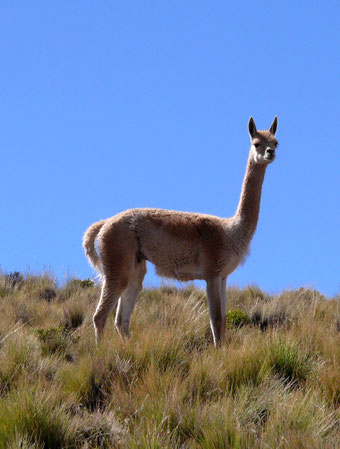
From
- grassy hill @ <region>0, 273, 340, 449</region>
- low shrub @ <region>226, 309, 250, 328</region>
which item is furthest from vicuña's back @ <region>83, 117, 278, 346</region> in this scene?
low shrub @ <region>226, 309, 250, 328</region>

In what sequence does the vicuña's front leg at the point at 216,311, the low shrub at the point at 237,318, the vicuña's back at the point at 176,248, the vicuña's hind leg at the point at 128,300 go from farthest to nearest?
the low shrub at the point at 237,318 → the vicuña's hind leg at the point at 128,300 → the vicuña's back at the point at 176,248 → the vicuña's front leg at the point at 216,311

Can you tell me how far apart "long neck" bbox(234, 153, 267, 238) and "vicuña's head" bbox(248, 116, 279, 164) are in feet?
0.51

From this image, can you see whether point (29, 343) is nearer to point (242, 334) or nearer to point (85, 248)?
point (85, 248)

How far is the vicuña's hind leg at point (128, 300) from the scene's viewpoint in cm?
851

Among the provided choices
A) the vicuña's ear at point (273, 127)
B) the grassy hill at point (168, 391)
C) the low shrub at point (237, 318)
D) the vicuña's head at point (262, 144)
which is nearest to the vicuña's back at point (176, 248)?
the vicuña's head at point (262, 144)

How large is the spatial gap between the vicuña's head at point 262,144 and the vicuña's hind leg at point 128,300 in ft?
6.95

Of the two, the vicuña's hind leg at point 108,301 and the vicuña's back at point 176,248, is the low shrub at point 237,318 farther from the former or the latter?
the vicuña's hind leg at point 108,301

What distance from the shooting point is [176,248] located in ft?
26.8

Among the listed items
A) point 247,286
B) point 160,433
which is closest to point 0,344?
point 160,433

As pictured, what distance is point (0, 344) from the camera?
26.3 ft

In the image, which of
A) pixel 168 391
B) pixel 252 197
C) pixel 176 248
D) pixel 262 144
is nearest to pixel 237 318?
pixel 252 197

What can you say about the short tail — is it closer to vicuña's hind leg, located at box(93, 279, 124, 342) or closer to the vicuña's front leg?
vicuña's hind leg, located at box(93, 279, 124, 342)

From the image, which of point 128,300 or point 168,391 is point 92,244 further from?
point 168,391

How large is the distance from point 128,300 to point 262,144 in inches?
110
